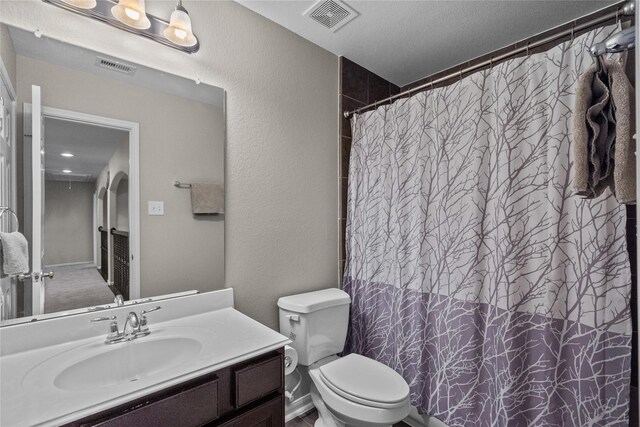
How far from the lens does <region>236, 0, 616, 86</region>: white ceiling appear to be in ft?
5.35

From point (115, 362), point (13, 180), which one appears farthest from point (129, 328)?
point (13, 180)

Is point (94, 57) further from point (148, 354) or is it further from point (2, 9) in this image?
point (148, 354)

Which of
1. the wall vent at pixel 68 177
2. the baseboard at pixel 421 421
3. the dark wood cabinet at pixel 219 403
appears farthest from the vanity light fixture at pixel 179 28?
the baseboard at pixel 421 421

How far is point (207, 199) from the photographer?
151 cm

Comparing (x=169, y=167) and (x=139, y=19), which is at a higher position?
A: (x=139, y=19)

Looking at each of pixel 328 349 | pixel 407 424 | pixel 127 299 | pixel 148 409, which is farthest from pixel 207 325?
pixel 407 424

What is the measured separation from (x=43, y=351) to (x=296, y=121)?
1.61m

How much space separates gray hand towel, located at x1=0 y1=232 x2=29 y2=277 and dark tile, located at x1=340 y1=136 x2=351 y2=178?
5.51 feet

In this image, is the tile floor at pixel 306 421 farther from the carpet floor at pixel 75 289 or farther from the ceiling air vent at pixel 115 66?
the ceiling air vent at pixel 115 66

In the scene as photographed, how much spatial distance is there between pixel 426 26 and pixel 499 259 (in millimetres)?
1441

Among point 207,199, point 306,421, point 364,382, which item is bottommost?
point 306,421

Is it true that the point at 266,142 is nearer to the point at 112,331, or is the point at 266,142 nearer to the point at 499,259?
the point at 112,331

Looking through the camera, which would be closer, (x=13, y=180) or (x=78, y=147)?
(x=13, y=180)

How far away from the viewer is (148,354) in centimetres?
115
